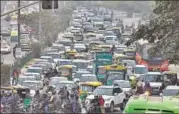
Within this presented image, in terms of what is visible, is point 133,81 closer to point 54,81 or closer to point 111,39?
point 54,81

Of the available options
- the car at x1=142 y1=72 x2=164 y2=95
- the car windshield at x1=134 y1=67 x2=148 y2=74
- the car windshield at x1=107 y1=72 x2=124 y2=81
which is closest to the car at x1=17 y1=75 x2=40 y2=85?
the car windshield at x1=107 y1=72 x2=124 y2=81

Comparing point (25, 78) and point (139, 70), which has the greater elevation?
point (25, 78)

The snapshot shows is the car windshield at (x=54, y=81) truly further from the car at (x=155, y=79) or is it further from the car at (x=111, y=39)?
the car at (x=111, y=39)

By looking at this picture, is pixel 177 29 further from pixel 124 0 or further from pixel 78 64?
pixel 124 0

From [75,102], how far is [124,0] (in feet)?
500

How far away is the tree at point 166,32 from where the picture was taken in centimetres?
3112

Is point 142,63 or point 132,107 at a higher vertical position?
point 132,107

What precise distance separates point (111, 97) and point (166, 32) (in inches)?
160

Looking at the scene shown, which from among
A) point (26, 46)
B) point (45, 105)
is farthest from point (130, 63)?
point (45, 105)

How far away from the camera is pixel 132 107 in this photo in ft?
49.9

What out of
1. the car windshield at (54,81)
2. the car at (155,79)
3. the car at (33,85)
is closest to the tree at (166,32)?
the car at (155,79)

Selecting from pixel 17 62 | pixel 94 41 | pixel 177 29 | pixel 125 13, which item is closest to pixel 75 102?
pixel 177 29

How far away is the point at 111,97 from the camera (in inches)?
1265

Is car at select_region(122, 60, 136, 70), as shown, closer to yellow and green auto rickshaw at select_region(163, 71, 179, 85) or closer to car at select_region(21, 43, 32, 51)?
yellow and green auto rickshaw at select_region(163, 71, 179, 85)
